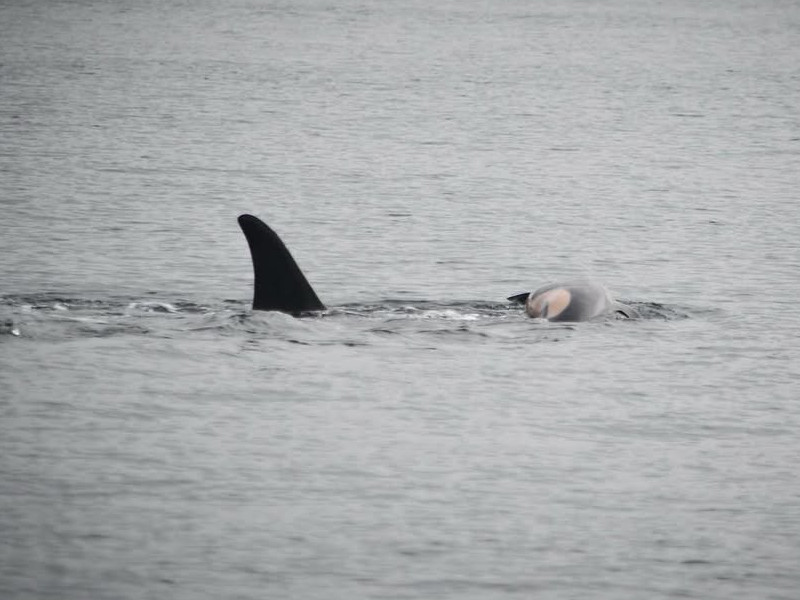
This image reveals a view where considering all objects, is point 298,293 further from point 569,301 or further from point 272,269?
point 569,301

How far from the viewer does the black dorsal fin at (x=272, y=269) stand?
49.5 feet

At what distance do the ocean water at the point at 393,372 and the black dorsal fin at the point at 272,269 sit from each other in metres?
0.37

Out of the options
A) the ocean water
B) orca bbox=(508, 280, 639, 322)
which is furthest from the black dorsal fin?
orca bbox=(508, 280, 639, 322)

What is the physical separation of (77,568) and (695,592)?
3705 millimetres

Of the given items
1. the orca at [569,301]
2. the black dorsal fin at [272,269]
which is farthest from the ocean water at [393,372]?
the black dorsal fin at [272,269]

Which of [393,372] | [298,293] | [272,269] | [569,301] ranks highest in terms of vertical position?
[272,269]

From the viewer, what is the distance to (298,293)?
1558 centimetres

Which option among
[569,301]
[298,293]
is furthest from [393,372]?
[569,301]

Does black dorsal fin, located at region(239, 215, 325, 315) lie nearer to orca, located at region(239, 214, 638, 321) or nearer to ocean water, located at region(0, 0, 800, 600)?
orca, located at region(239, 214, 638, 321)

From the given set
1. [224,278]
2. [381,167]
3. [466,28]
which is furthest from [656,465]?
[466,28]

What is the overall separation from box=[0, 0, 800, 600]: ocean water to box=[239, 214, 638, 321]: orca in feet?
0.60

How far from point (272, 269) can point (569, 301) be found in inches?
121

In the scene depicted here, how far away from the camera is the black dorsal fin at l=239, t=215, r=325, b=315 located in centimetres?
1510

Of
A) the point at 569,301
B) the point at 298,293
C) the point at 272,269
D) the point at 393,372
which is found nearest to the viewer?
the point at 393,372
